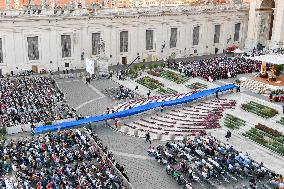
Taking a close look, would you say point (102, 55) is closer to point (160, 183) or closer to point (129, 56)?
point (129, 56)

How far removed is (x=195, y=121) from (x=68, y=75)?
2904 centimetres

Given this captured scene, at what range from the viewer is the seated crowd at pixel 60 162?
107ft

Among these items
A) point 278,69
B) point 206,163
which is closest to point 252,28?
point 278,69

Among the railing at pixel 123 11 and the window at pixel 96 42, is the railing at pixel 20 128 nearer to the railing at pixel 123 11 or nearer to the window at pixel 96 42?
the railing at pixel 123 11

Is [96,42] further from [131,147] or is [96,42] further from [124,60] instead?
[131,147]

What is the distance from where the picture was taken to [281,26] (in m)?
81.2

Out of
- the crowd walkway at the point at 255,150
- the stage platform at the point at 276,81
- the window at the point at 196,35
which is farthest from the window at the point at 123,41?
the crowd walkway at the point at 255,150

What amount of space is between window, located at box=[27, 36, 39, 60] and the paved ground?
41.9 ft

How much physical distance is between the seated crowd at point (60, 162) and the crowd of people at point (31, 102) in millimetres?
5643

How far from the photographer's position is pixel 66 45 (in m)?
73.2

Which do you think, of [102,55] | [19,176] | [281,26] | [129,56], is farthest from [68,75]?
[281,26]

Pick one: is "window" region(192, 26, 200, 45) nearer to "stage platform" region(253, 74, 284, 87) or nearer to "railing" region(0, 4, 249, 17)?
"railing" region(0, 4, 249, 17)

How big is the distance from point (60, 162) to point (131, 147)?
28.6ft

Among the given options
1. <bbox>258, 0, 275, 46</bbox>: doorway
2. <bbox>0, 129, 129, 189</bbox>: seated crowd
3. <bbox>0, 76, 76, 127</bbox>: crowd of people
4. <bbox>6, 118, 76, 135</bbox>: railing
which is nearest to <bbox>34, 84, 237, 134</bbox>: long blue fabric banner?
<bbox>6, 118, 76, 135</bbox>: railing
